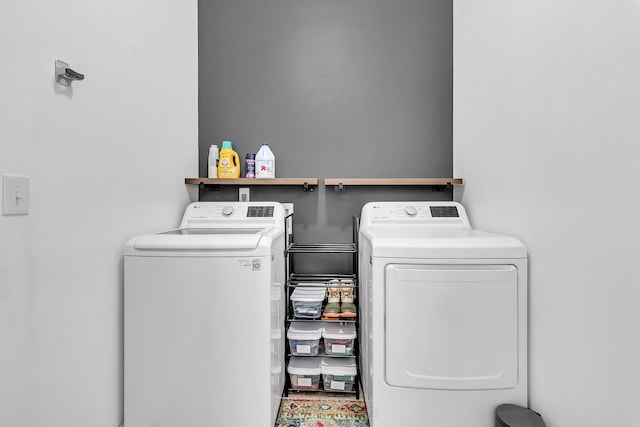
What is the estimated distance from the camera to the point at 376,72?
2.25m

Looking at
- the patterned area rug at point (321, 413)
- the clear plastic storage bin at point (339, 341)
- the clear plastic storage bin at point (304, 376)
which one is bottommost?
the patterned area rug at point (321, 413)

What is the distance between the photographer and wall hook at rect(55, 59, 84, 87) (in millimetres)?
1162

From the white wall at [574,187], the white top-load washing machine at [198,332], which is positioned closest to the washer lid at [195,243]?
the white top-load washing machine at [198,332]

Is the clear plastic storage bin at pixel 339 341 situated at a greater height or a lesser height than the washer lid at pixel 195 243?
lesser

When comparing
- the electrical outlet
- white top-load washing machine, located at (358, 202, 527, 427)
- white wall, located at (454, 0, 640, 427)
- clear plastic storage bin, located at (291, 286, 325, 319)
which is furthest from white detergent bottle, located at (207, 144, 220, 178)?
white wall, located at (454, 0, 640, 427)

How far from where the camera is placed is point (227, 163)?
219 centimetres

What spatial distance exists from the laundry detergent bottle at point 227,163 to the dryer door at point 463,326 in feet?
4.55

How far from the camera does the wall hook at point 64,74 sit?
116 cm

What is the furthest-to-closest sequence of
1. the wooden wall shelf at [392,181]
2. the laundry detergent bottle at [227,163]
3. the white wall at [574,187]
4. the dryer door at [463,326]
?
the laundry detergent bottle at [227,163], the wooden wall shelf at [392,181], the dryer door at [463,326], the white wall at [574,187]

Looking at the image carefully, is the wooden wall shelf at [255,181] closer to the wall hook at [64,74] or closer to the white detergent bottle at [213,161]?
the white detergent bottle at [213,161]

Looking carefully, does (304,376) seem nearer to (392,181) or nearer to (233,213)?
(233,213)

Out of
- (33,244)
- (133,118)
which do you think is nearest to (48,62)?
(133,118)

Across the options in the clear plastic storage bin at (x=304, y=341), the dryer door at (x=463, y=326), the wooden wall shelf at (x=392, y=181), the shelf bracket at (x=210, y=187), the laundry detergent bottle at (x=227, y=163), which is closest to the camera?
the dryer door at (x=463, y=326)

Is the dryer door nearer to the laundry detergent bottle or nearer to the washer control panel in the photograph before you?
the washer control panel
